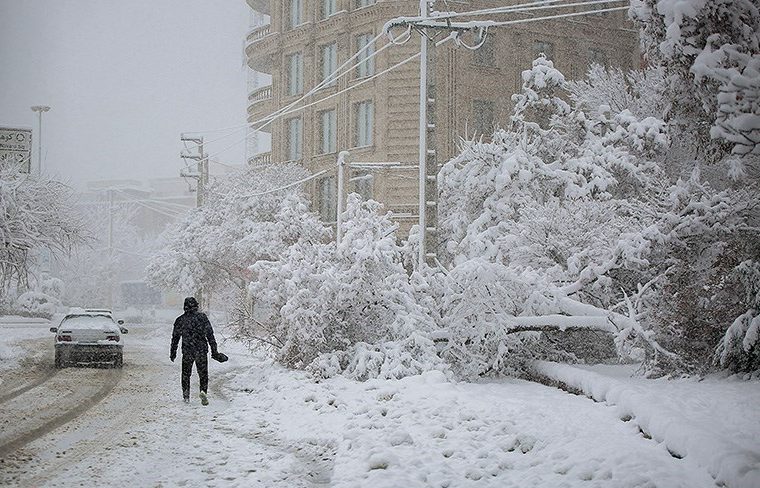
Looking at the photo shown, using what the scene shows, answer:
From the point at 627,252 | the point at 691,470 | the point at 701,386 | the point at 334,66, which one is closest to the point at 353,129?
the point at 334,66

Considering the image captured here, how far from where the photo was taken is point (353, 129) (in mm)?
40156

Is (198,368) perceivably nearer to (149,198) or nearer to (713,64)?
(713,64)

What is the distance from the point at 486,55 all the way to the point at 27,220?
24167 millimetres

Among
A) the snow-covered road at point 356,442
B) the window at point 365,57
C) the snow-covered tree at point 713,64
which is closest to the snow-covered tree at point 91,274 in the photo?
the window at point 365,57

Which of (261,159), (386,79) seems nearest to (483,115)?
(386,79)

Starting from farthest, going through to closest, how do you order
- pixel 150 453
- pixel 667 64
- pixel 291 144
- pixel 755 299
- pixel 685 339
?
pixel 291 144
pixel 685 339
pixel 755 299
pixel 667 64
pixel 150 453

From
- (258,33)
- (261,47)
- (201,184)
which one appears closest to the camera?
(201,184)

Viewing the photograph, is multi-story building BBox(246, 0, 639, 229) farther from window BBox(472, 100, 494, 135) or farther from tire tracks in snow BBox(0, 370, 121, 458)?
tire tracks in snow BBox(0, 370, 121, 458)

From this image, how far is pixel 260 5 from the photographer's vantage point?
5125cm

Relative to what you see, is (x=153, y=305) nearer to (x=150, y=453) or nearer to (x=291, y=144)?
(x=291, y=144)

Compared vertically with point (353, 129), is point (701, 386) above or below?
below

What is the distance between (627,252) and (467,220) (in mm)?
12739

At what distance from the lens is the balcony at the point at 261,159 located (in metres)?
45.5

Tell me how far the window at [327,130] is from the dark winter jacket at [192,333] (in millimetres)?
27784
